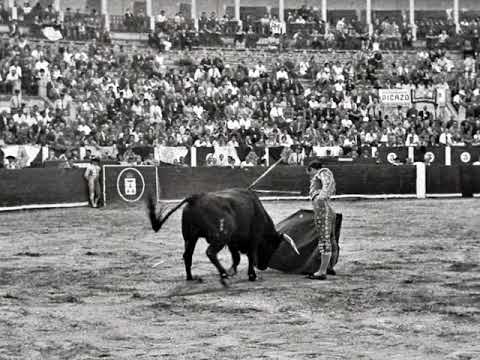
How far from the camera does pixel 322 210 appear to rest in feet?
36.2

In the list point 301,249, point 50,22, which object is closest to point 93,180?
point 50,22

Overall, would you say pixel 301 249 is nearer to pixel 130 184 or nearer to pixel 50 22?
pixel 130 184

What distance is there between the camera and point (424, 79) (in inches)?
1374

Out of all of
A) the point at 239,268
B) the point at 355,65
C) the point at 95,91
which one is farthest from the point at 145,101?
the point at 239,268

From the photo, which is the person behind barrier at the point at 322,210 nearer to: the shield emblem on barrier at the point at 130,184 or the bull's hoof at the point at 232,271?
the bull's hoof at the point at 232,271

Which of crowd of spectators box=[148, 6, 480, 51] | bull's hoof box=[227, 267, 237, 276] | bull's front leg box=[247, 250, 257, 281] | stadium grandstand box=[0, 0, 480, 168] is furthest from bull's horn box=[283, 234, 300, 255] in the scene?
crowd of spectators box=[148, 6, 480, 51]

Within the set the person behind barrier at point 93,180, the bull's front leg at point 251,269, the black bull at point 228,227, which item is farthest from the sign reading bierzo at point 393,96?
the bull's front leg at point 251,269

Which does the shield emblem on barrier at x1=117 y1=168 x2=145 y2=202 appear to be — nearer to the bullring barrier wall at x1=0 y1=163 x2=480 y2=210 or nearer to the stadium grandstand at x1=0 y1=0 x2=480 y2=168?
the bullring barrier wall at x1=0 y1=163 x2=480 y2=210

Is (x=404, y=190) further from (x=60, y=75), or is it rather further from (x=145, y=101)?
(x=60, y=75)

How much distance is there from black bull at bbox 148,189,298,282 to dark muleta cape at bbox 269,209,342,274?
0.39 m

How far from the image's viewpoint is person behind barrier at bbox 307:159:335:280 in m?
11.0

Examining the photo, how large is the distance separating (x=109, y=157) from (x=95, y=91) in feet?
12.0

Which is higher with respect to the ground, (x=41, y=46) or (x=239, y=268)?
(x=41, y=46)

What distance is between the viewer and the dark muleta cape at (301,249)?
11.6 metres
